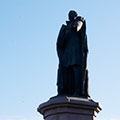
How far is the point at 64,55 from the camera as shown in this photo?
13.1 meters

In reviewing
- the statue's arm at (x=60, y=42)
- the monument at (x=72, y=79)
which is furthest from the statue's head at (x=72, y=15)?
the statue's arm at (x=60, y=42)

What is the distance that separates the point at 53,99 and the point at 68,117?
81 cm

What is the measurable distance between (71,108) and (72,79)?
1.49m

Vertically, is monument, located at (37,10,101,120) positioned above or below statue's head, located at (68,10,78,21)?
below

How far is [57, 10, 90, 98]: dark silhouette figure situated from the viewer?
41.4ft

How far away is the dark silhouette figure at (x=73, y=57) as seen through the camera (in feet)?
41.4

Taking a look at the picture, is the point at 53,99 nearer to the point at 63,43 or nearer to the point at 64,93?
the point at 64,93

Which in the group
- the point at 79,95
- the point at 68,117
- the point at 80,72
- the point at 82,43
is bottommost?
the point at 68,117

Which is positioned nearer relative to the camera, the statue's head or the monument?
the monument

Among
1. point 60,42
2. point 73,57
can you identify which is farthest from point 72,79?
point 60,42

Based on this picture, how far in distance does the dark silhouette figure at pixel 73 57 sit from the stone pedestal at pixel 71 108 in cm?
61

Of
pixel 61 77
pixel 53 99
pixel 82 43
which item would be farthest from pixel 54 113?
pixel 82 43

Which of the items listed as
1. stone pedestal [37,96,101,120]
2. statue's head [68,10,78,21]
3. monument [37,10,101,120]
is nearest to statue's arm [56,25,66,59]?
monument [37,10,101,120]

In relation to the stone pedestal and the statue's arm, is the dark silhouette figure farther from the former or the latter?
the stone pedestal
